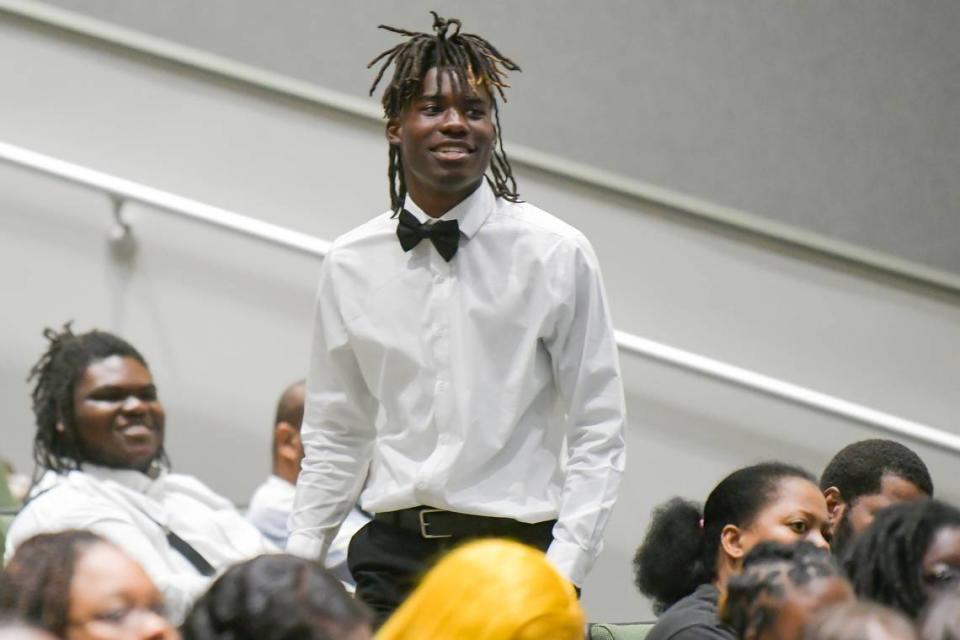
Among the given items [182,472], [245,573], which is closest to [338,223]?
[182,472]

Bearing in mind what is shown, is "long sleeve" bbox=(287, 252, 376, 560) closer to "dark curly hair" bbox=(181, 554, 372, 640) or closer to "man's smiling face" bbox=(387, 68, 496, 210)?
"man's smiling face" bbox=(387, 68, 496, 210)

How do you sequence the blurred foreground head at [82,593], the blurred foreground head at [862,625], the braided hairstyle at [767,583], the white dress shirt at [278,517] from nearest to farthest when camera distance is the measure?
the blurred foreground head at [862,625] < the blurred foreground head at [82,593] < the braided hairstyle at [767,583] < the white dress shirt at [278,517]

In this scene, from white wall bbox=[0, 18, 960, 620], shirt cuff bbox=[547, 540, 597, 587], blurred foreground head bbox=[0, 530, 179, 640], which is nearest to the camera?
blurred foreground head bbox=[0, 530, 179, 640]

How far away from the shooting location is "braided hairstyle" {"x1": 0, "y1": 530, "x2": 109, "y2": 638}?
2045 millimetres

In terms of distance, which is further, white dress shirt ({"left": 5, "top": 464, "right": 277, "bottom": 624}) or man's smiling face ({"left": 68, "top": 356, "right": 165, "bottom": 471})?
man's smiling face ({"left": 68, "top": 356, "right": 165, "bottom": 471})

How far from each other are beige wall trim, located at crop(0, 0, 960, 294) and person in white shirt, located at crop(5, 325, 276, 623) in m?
0.90

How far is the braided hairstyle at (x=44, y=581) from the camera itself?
6.71ft

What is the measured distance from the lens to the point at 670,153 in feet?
13.7

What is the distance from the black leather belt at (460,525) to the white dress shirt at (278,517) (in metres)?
0.98

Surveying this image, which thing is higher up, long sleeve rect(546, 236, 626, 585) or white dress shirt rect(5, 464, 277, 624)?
long sleeve rect(546, 236, 626, 585)

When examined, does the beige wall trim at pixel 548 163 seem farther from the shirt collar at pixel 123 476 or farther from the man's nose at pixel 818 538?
the man's nose at pixel 818 538

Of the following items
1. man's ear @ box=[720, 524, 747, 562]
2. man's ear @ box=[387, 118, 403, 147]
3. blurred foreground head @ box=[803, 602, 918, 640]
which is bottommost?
man's ear @ box=[720, 524, 747, 562]

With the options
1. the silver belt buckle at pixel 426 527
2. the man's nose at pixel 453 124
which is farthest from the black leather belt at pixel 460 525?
the man's nose at pixel 453 124

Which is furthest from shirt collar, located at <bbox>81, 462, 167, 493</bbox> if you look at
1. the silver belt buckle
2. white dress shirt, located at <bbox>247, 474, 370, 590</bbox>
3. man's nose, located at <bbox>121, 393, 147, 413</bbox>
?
the silver belt buckle
